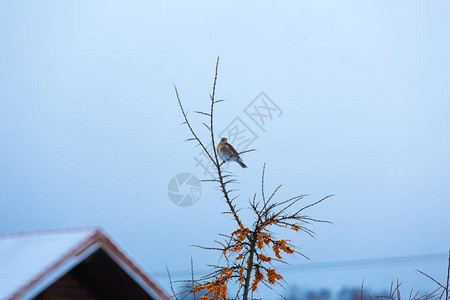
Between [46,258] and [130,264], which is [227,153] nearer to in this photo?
[130,264]

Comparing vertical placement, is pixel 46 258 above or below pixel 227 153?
below

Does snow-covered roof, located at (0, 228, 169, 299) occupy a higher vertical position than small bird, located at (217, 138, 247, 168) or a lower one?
lower

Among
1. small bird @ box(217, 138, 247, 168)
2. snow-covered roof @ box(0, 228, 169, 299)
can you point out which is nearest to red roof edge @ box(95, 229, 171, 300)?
snow-covered roof @ box(0, 228, 169, 299)

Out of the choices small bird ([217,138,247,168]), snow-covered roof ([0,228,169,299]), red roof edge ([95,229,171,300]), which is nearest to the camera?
snow-covered roof ([0,228,169,299])

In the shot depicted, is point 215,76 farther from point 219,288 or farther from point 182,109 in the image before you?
point 219,288

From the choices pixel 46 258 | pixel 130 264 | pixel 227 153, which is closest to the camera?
pixel 46 258

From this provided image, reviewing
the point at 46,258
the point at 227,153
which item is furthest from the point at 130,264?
the point at 227,153

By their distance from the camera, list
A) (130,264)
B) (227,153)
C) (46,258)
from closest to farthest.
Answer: (46,258) < (130,264) < (227,153)

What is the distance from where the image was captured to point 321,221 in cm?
379

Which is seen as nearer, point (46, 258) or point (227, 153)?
point (46, 258)

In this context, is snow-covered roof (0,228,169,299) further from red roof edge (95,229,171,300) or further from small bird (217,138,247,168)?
small bird (217,138,247,168)

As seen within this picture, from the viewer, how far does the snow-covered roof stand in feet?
7.27

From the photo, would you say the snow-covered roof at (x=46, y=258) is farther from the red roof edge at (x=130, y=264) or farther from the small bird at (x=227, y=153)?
the small bird at (x=227, y=153)

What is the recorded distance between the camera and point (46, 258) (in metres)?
2.37
